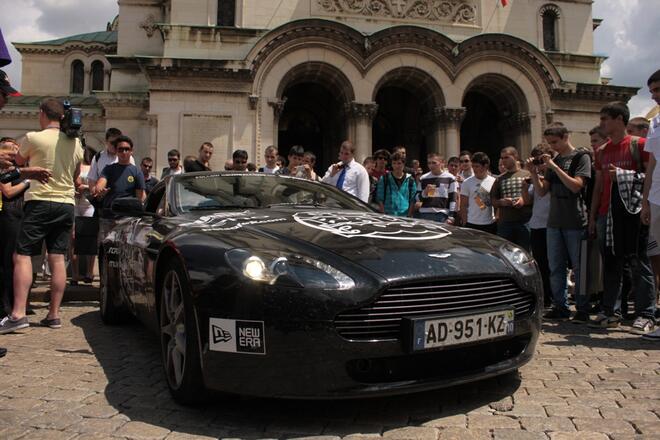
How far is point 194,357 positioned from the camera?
9.24 feet

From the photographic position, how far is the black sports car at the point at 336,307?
101 inches

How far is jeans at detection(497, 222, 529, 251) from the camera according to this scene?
6.65 m

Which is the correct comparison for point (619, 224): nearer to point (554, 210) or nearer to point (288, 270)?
point (554, 210)

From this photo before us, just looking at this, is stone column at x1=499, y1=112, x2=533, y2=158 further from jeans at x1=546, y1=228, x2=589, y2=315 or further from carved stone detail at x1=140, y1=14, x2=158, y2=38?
carved stone detail at x1=140, y1=14, x2=158, y2=38

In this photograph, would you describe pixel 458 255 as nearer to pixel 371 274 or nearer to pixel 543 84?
pixel 371 274

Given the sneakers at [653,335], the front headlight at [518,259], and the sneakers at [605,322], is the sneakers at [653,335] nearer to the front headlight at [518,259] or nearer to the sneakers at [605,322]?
the sneakers at [605,322]

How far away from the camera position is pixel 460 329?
2.71 m

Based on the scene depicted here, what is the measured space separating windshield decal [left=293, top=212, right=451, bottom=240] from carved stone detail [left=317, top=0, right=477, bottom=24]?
712 inches

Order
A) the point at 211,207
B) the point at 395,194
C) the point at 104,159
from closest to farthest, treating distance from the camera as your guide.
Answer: the point at 211,207, the point at 395,194, the point at 104,159

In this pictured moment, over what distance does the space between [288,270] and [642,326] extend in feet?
13.5

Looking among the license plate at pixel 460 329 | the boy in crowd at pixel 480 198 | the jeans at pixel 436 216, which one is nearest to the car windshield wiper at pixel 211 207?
the license plate at pixel 460 329

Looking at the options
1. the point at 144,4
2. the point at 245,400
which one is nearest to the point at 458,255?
Result: the point at 245,400

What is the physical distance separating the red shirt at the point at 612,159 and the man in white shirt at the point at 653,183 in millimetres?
597

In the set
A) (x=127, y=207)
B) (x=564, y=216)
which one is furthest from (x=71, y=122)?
(x=564, y=216)
